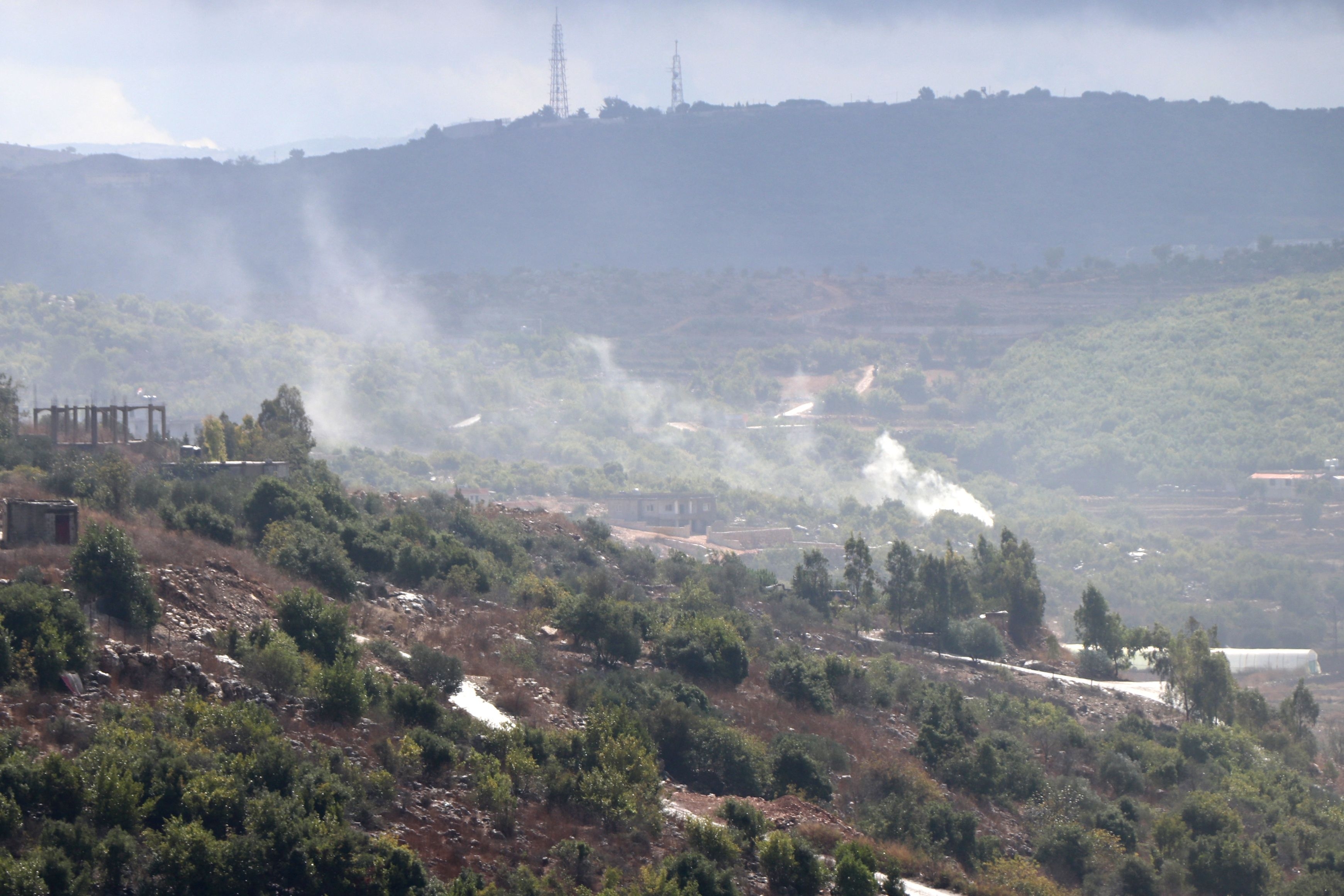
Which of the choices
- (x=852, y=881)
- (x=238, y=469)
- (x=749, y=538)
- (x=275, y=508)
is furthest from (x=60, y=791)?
(x=749, y=538)

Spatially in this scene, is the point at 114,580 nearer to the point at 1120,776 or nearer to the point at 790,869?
the point at 790,869

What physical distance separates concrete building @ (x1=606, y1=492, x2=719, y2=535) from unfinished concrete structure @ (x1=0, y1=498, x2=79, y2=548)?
2804 inches

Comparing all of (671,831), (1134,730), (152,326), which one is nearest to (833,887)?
(671,831)

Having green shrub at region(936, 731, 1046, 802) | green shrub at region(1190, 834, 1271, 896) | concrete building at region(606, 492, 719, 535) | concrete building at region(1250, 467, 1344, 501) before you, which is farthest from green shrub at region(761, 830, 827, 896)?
concrete building at region(1250, 467, 1344, 501)

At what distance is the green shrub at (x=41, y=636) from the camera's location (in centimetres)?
1953

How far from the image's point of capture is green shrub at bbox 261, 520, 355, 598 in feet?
103

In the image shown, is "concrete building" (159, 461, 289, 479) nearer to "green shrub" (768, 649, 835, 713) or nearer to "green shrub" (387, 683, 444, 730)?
"green shrub" (768, 649, 835, 713)

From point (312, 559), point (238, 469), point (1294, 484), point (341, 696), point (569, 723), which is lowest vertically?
point (569, 723)

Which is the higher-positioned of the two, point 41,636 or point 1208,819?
point 41,636

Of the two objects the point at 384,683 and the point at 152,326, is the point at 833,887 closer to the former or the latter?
the point at 384,683

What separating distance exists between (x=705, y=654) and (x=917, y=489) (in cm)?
9905

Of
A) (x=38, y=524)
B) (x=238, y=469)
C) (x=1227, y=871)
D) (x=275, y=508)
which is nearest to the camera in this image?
(x=38, y=524)

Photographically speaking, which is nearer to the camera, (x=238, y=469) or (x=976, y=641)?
(x=238, y=469)

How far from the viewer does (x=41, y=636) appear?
20172 mm
